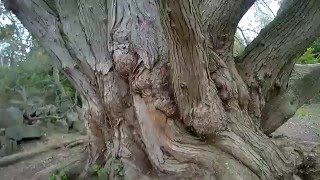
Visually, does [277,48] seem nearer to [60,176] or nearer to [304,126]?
[60,176]

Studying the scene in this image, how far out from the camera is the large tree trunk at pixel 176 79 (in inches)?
108

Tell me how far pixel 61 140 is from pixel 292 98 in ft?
18.6

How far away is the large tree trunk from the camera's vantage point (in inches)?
108

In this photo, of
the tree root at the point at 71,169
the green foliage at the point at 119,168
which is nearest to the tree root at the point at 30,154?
the tree root at the point at 71,169

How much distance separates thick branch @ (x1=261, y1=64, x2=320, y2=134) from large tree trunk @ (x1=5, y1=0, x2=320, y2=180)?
109 millimetres

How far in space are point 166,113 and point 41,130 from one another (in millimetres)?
6854

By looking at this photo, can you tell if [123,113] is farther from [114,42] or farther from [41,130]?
[41,130]

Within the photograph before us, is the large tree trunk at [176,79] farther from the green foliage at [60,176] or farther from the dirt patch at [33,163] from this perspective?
the dirt patch at [33,163]

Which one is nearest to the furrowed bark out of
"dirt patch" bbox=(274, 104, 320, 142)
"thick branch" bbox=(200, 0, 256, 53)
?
"thick branch" bbox=(200, 0, 256, 53)

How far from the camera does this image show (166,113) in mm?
2869

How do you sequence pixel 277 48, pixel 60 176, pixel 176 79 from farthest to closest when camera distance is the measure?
pixel 60 176 → pixel 277 48 → pixel 176 79

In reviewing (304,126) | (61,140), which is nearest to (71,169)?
(61,140)

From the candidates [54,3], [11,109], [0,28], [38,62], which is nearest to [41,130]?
[11,109]

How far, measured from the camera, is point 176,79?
2717 mm
